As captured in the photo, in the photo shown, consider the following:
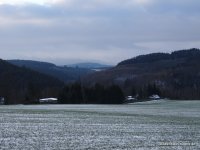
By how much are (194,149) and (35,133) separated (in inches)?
505

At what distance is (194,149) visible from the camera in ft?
95.8

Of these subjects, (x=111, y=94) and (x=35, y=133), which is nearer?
(x=35, y=133)

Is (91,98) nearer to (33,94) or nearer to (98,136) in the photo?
(33,94)

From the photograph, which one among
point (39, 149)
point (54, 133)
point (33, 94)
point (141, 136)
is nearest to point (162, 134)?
point (141, 136)

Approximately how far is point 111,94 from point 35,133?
115636mm

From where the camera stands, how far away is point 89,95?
15162 cm

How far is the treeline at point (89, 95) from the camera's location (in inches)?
5802

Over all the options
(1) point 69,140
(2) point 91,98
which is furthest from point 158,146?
(2) point 91,98

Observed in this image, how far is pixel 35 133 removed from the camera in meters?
37.9

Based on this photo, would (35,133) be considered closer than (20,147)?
No

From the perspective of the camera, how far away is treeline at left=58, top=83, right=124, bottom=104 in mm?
147375

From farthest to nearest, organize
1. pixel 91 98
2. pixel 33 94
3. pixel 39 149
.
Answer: pixel 33 94 < pixel 91 98 < pixel 39 149

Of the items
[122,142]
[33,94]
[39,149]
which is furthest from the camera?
[33,94]

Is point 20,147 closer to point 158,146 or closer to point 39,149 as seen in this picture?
point 39,149
